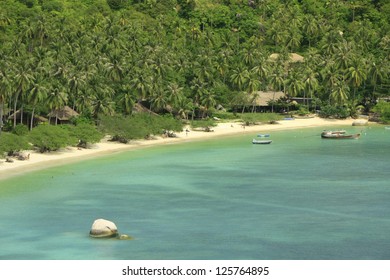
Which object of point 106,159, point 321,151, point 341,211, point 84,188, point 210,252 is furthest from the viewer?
point 321,151

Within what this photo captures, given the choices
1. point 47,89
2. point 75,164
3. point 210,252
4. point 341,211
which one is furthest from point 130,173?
point 210,252

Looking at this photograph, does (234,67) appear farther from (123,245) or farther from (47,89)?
(123,245)

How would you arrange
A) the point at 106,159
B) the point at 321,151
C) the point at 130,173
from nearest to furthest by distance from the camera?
1. the point at 130,173
2. the point at 106,159
3. the point at 321,151

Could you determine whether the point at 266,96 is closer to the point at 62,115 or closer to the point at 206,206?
the point at 62,115

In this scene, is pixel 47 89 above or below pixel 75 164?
above

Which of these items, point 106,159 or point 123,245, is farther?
point 106,159

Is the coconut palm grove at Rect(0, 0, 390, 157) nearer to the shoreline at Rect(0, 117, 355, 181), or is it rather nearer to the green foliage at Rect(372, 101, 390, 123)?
the green foliage at Rect(372, 101, 390, 123)

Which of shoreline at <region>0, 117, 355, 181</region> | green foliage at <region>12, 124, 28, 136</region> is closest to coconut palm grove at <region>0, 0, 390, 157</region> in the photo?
green foliage at <region>12, 124, 28, 136</region>

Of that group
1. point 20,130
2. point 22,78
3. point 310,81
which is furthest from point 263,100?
point 22,78
